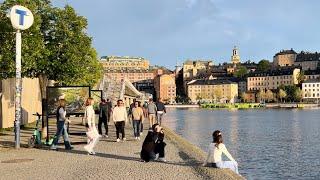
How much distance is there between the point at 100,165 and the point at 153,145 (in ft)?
6.97

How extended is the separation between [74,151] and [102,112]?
7.77 meters

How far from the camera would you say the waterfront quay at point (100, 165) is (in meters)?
15.4

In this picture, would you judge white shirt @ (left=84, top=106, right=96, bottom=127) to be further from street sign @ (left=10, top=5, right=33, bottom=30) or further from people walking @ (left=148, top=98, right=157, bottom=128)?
people walking @ (left=148, top=98, right=157, bottom=128)

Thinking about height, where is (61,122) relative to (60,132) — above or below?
above

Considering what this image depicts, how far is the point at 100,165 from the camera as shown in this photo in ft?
57.5

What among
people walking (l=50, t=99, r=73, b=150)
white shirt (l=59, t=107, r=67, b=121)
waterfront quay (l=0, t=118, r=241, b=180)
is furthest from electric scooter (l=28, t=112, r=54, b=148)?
white shirt (l=59, t=107, r=67, b=121)

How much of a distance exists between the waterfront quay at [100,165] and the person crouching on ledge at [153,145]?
1.08 ft

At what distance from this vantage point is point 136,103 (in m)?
28.2

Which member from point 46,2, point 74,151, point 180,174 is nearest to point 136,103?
point 74,151

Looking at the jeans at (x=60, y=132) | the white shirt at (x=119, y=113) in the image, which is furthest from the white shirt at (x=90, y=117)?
the white shirt at (x=119, y=113)

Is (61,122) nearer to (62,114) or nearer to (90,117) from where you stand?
(62,114)

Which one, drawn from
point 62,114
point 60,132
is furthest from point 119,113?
point 62,114

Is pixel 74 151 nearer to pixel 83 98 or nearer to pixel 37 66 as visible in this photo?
pixel 83 98

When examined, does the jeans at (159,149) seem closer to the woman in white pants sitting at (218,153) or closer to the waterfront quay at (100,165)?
the waterfront quay at (100,165)
